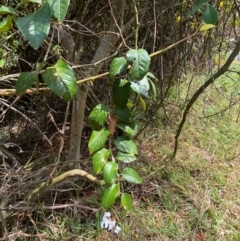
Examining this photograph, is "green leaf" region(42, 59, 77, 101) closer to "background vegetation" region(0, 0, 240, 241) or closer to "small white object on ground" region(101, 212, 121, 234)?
"background vegetation" region(0, 0, 240, 241)

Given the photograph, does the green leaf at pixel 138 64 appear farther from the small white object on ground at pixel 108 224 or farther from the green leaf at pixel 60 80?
the small white object on ground at pixel 108 224

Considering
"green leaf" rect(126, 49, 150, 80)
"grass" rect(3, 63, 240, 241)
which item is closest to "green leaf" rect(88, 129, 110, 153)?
"green leaf" rect(126, 49, 150, 80)

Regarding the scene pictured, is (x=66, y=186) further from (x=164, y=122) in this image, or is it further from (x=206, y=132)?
(x=206, y=132)

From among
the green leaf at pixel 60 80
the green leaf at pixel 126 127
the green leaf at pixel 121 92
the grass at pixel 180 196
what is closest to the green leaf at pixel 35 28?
Result: the green leaf at pixel 60 80

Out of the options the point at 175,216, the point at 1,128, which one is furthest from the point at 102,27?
the point at 175,216

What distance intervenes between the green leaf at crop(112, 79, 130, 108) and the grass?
85 cm

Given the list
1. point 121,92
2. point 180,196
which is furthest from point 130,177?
point 180,196

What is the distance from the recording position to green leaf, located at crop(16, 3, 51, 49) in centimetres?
78

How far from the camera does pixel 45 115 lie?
2.20 m

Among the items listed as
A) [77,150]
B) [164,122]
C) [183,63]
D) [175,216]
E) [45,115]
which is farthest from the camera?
[164,122]

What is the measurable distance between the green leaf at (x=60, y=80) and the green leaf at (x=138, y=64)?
0.63 ft

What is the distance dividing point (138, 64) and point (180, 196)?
128cm

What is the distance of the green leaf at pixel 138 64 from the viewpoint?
1047 mm

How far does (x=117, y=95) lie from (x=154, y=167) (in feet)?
3.79
